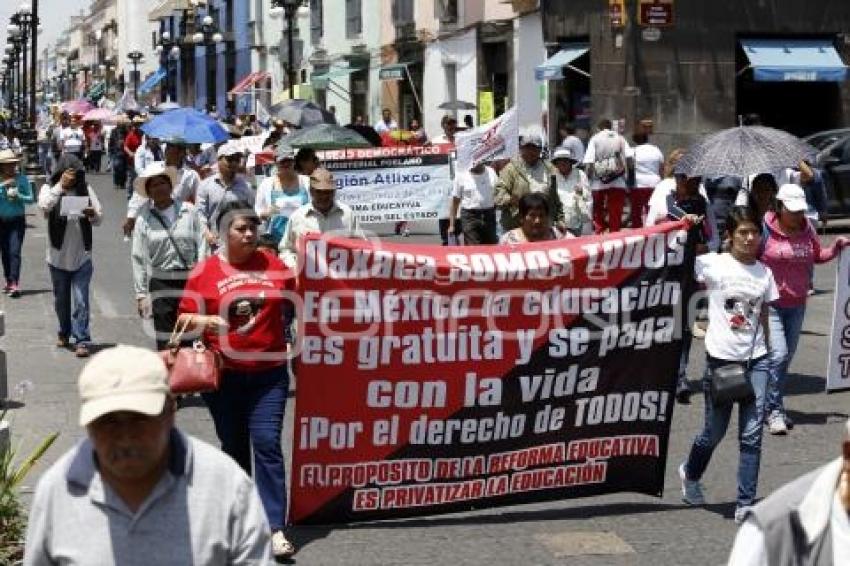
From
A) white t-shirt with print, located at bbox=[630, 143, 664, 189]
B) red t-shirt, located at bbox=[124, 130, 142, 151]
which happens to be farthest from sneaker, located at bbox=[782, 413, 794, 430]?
red t-shirt, located at bbox=[124, 130, 142, 151]

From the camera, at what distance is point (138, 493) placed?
3.83 meters

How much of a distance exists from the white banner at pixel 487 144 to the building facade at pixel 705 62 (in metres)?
12.0

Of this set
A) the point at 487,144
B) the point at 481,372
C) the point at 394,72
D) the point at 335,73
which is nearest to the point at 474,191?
the point at 487,144

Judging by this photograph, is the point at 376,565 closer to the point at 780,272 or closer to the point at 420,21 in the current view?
the point at 780,272

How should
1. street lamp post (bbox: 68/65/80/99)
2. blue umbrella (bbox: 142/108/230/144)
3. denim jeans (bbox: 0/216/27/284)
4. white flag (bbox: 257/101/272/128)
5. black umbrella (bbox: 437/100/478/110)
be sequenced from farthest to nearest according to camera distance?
street lamp post (bbox: 68/65/80/99) → black umbrella (bbox: 437/100/478/110) → white flag (bbox: 257/101/272/128) → blue umbrella (bbox: 142/108/230/144) → denim jeans (bbox: 0/216/27/284)

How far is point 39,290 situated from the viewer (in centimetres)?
1895

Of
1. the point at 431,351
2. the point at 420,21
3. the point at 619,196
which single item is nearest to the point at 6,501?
the point at 431,351

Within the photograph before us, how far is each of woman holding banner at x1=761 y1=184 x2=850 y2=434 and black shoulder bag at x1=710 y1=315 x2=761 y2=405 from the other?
2.32m

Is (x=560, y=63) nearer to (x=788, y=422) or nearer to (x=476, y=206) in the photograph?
(x=476, y=206)

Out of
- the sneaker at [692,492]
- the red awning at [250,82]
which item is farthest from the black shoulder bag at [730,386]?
the red awning at [250,82]

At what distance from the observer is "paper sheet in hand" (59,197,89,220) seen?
13898 millimetres

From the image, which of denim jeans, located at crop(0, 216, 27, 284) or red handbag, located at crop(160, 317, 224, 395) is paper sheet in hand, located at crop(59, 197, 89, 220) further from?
red handbag, located at crop(160, 317, 224, 395)

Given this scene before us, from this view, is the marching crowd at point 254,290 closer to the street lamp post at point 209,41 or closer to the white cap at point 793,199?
the white cap at point 793,199

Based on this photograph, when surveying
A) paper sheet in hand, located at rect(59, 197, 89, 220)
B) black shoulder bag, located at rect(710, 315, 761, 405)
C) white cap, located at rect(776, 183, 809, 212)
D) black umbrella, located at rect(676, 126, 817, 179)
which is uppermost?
black umbrella, located at rect(676, 126, 817, 179)
